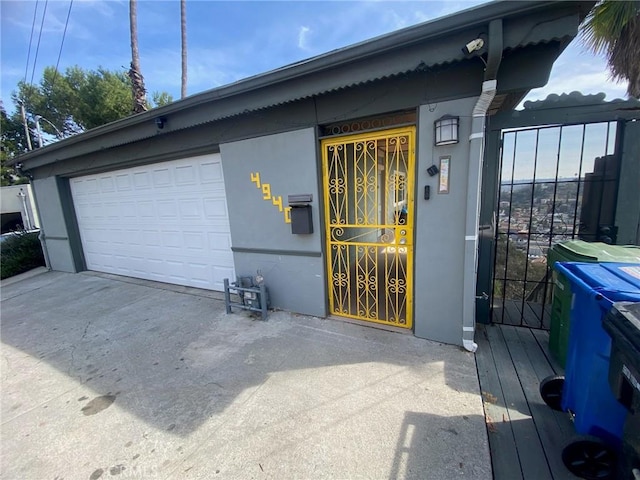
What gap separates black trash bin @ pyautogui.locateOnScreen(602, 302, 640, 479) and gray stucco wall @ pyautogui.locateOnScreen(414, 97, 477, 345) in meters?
1.41

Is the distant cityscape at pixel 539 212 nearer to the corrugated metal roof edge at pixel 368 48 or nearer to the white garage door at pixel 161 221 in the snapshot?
the corrugated metal roof edge at pixel 368 48

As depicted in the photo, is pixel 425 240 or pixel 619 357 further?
pixel 425 240

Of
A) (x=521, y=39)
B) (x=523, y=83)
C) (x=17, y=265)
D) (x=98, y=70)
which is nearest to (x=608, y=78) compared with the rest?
(x=523, y=83)

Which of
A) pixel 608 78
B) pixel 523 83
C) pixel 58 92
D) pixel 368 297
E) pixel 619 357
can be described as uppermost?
pixel 58 92

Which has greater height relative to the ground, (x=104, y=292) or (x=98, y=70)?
(x=98, y=70)

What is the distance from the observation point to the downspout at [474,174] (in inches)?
78.2

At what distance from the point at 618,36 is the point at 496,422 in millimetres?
4540

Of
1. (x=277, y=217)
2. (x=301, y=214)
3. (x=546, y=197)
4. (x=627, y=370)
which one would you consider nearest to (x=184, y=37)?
(x=277, y=217)

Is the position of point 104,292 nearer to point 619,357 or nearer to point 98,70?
point 619,357

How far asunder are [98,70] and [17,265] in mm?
9886

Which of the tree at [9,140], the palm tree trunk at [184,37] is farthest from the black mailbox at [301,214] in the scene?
the tree at [9,140]

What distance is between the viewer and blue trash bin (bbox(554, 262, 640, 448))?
1.36 meters

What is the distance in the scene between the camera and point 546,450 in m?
1.62

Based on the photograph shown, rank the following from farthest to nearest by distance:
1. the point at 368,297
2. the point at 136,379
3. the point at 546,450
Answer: the point at 368,297
the point at 136,379
the point at 546,450
